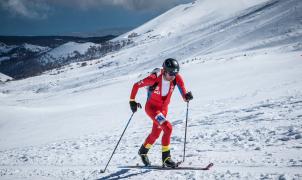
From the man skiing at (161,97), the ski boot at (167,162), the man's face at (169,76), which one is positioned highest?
the man's face at (169,76)

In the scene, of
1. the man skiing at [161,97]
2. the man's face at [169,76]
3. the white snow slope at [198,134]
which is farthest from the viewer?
the man's face at [169,76]

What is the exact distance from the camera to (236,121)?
10.4 meters

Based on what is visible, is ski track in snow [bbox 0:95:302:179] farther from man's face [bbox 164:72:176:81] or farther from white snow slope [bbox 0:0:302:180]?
man's face [bbox 164:72:176:81]

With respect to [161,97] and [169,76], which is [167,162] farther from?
[169,76]

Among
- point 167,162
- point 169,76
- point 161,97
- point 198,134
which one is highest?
point 169,76

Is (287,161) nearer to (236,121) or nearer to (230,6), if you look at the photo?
(236,121)

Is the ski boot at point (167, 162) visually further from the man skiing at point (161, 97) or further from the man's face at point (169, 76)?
the man's face at point (169, 76)

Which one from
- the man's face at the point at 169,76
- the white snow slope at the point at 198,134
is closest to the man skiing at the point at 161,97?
the man's face at the point at 169,76

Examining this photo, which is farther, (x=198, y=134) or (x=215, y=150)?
(x=198, y=134)

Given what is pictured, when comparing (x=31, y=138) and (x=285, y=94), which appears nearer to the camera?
(x=285, y=94)

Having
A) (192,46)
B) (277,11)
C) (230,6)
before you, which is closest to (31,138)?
(192,46)

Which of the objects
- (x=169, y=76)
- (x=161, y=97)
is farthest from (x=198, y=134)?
(x=169, y=76)

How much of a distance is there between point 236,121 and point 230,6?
171938 mm

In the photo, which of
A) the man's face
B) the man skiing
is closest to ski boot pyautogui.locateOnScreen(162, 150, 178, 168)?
the man skiing
